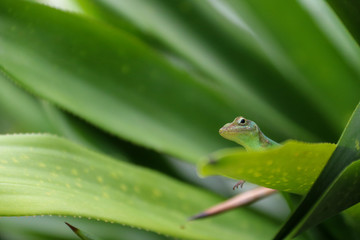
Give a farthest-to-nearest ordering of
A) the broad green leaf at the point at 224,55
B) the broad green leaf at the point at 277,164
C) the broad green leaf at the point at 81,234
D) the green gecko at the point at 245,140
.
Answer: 1. the broad green leaf at the point at 224,55
2. the green gecko at the point at 245,140
3. the broad green leaf at the point at 81,234
4. the broad green leaf at the point at 277,164

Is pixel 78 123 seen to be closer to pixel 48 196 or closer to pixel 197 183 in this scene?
pixel 197 183

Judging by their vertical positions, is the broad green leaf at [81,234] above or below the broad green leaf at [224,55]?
below

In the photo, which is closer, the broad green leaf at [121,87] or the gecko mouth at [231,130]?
the gecko mouth at [231,130]

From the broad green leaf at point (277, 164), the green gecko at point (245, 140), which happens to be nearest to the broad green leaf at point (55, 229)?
the green gecko at point (245, 140)

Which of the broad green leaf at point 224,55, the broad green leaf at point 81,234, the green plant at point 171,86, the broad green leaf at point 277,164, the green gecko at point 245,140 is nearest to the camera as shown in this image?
the broad green leaf at point 277,164

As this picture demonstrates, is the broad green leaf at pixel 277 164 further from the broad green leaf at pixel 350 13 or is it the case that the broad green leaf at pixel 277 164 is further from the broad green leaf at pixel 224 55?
the broad green leaf at pixel 224 55

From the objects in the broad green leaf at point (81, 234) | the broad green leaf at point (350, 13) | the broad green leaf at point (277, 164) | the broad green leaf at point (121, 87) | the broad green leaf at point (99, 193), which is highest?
the broad green leaf at point (121, 87)

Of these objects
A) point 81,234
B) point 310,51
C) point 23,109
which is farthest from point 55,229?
point 310,51
